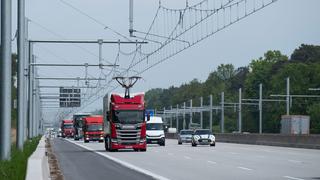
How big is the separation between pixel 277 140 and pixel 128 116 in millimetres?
18934

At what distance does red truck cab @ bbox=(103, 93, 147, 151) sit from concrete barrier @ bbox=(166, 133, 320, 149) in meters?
12.8

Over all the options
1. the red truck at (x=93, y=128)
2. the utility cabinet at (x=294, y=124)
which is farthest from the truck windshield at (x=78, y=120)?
the utility cabinet at (x=294, y=124)

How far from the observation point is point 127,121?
5269 cm

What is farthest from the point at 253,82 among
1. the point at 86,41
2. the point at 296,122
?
the point at 86,41

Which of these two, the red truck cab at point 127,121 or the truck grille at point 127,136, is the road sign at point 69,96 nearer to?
the red truck cab at point 127,121

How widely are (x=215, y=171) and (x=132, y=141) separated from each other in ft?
78.8

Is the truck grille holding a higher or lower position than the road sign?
lower

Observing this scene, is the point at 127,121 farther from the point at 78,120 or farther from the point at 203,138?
the point at 78,120

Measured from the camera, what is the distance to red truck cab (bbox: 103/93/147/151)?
5253cm

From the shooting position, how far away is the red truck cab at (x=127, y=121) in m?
52.5

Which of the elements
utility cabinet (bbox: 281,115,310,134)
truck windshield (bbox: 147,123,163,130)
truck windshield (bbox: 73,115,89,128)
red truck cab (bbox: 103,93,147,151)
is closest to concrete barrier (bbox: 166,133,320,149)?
utility cabinet (bbox: 281,115,310,134)

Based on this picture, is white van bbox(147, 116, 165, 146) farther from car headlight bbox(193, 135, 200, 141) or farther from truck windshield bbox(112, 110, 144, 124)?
truck windshield bbox(112, 110, 144, 124)

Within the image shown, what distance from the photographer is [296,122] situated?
291ft

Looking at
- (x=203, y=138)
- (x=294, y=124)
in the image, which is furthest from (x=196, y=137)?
(x=294, y=124)
